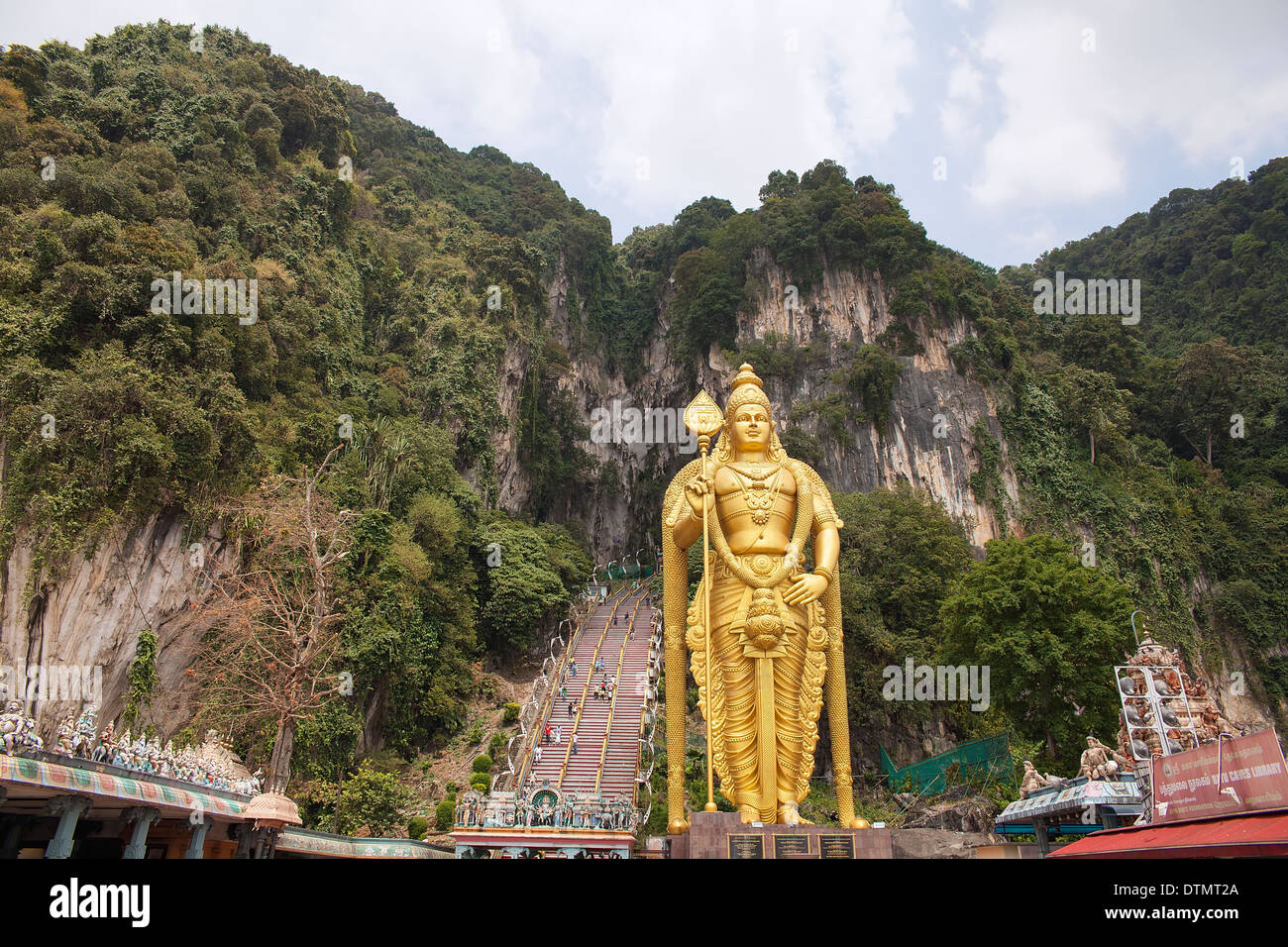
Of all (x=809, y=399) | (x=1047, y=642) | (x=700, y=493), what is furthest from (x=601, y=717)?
(x=809, y=399)

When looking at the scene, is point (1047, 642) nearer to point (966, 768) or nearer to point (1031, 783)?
point (966, 768)

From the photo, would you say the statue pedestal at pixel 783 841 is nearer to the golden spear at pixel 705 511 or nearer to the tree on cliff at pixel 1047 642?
the golden spear at pixel 705 511

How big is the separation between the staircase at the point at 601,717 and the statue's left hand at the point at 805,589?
20.7 feet

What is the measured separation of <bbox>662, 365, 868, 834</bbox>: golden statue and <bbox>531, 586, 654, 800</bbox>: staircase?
5336 millimetres

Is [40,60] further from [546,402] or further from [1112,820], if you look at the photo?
[1112,820]

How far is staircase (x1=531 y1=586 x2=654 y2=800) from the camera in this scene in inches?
586

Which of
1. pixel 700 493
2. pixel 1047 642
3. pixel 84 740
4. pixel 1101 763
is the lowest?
pixel 1101 763

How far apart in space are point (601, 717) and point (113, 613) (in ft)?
30.5

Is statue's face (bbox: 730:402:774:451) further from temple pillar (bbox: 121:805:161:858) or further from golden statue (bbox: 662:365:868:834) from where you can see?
temple pillar (bbox: 121:805:161:858)

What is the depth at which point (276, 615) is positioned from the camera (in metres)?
13.1

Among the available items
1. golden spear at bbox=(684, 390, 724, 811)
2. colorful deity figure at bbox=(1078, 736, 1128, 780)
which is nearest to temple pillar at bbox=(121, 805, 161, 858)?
golden spear at bbox=(684, 390, 724, 811)

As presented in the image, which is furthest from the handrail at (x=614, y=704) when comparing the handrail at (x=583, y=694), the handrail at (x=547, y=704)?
the handrail at (x=547, y=704)
